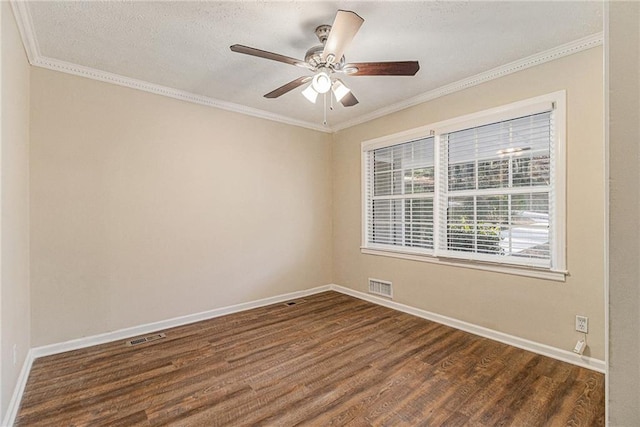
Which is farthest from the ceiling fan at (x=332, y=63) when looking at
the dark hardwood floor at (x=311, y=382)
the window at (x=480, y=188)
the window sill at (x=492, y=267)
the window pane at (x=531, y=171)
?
the dark hardwood floor at (x=311, y=382)

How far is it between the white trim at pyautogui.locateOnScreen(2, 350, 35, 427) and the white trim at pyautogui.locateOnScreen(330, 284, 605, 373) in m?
3.53

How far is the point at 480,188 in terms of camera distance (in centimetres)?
311

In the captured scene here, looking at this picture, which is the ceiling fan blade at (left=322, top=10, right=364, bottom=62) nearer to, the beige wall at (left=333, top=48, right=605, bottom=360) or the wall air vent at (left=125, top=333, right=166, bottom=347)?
the beige wall at (left=333, top=48, right=605, bottom=360)

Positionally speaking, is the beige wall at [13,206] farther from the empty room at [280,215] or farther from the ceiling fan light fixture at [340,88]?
the ceiling fan light fixture at [340,88]

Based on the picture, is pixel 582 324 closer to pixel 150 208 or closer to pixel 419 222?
pixel 419 222

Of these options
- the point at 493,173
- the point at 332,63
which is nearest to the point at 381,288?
the point at 493,173

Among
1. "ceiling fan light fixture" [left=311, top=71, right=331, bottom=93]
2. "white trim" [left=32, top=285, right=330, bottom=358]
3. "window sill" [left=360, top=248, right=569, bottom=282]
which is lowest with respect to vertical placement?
"white trim" [left=32, top=285, right=330, bottom=358]

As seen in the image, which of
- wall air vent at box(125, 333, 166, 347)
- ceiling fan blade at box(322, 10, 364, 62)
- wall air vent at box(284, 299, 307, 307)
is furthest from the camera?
wall air vent at box(284, 299, 307, 307)

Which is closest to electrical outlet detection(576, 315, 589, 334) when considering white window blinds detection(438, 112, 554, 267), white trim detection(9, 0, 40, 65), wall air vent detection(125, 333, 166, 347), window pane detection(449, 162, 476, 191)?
white window blinds detection(438, 112, 554, 267)

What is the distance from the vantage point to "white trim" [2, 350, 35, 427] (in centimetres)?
175

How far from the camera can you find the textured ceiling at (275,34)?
2.02m

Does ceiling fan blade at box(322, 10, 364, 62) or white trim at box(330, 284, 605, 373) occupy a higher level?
ceiling fan blade at box(322, 10, 364, 62)

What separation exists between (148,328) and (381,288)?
2869mm

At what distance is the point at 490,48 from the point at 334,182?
279 centimetres
